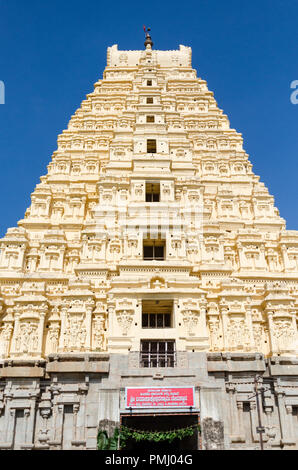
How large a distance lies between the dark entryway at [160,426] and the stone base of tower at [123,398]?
0.48 ft

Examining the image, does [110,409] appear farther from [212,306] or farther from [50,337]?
[212,306]

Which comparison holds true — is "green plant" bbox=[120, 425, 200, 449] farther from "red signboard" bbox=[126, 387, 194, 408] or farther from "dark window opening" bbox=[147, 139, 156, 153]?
"dark window opening" bbox=[147, 139, 156, 153]

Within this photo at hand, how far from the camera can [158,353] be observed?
2156 cm

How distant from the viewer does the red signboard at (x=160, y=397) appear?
19.5m

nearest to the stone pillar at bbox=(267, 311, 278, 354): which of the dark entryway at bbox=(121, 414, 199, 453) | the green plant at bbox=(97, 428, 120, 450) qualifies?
the dark entryway at bbox=(121, 414, 199, 453)

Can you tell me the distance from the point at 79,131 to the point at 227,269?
18.5 meters

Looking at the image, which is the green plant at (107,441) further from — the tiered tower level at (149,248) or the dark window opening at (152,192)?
the dark window opening at (152,192)

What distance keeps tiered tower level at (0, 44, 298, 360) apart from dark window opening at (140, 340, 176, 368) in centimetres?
47

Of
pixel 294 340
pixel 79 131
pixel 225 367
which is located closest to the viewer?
pixel 225 367

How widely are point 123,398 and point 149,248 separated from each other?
33.8ft

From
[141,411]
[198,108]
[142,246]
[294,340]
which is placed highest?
[198,108]

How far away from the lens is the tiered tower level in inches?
880

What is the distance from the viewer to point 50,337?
74.7 feet

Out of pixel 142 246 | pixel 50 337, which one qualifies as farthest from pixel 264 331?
pixel 50 337
